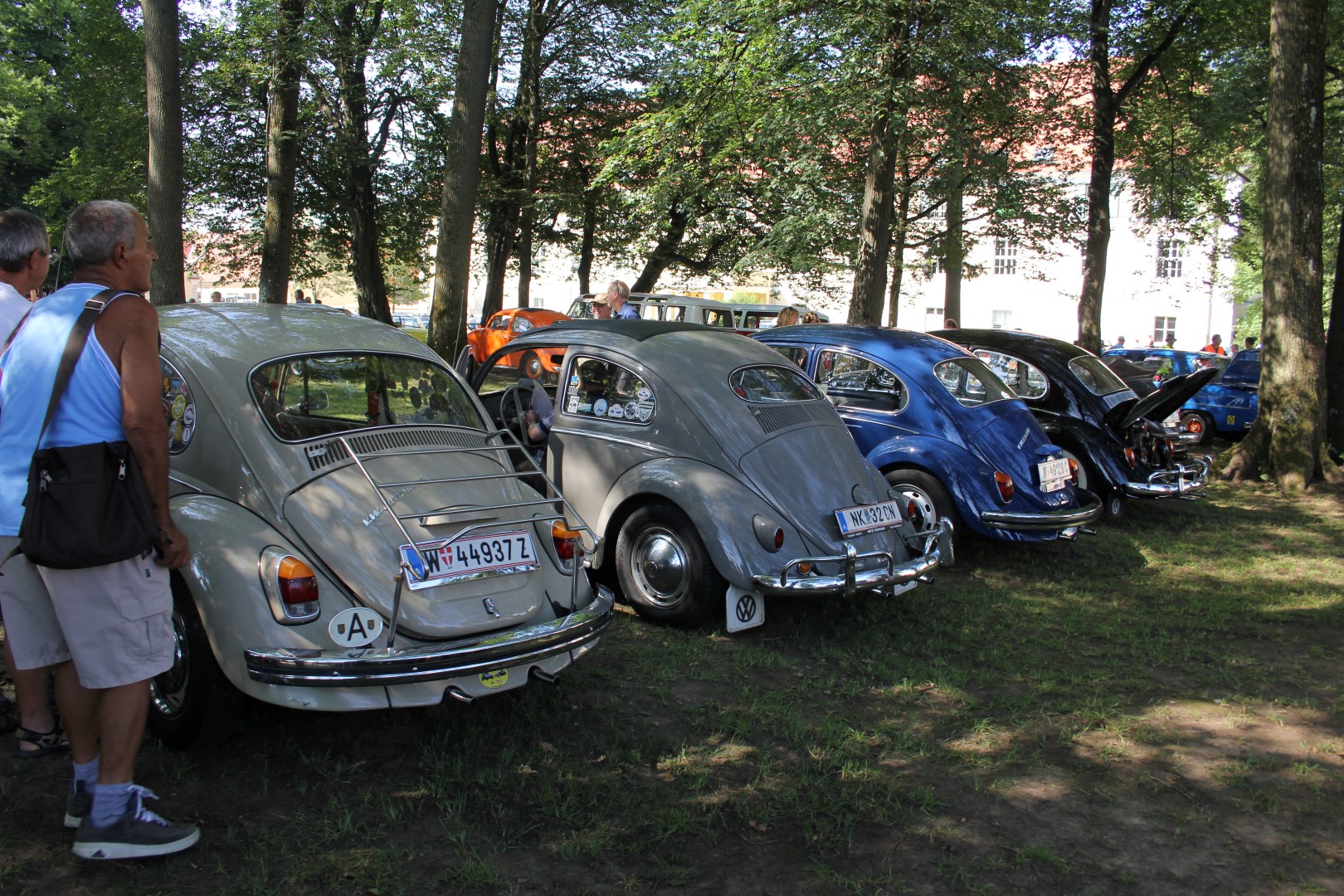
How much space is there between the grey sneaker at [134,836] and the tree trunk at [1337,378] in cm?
1398

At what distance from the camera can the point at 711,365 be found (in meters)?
6.36

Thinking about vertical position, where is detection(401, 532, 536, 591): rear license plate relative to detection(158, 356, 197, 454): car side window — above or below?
below

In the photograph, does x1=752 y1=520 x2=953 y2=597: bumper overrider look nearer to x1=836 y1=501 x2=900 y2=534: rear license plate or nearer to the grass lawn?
x1=836 y1=501 x2=900 y2=534: rear license plate

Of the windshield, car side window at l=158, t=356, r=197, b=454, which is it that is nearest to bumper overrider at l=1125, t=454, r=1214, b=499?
the windshield

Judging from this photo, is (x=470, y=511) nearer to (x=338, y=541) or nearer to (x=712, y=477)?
(x=338, y=541)

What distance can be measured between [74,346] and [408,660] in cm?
154

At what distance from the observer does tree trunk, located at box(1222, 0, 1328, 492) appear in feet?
37.2

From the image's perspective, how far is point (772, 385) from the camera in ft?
21.5

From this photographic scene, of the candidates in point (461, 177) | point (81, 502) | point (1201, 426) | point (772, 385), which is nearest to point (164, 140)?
point (461, 177)

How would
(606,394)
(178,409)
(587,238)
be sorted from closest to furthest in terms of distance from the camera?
(178,409)
(606,394)
(587,238)

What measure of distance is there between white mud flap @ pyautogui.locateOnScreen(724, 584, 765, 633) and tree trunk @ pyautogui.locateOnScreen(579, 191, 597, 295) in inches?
888

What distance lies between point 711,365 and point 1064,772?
127 inches

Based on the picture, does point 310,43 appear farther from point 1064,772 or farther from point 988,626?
point 1064,772

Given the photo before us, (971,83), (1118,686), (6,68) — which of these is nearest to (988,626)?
(1118,686)
